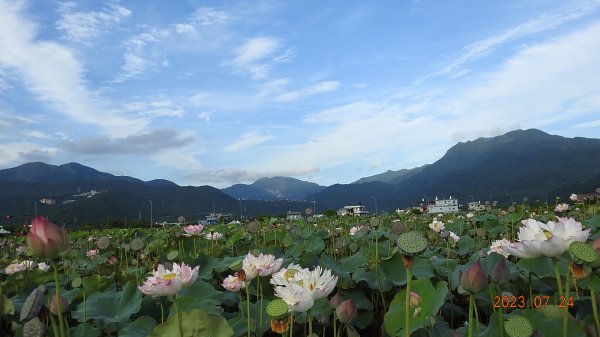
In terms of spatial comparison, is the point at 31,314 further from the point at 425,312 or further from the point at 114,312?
the point at 425,312

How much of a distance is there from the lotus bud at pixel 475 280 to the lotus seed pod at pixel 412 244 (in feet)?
0.76

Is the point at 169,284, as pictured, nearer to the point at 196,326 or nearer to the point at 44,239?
the point at 196,326

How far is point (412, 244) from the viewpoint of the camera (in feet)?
4.04

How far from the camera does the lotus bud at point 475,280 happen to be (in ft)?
4.38

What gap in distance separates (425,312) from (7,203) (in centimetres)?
19506

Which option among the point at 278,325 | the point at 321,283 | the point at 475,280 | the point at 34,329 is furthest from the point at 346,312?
the point at 34,329

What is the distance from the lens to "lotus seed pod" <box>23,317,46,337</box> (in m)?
1.32

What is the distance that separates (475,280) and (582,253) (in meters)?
0.33

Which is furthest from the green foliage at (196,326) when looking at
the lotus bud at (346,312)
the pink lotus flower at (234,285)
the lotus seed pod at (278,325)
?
the pink lotus flower at (234,285)

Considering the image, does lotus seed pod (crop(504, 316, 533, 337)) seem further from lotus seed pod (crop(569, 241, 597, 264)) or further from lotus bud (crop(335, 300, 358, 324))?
lotus bud (crop(335, 300, 358, 324))

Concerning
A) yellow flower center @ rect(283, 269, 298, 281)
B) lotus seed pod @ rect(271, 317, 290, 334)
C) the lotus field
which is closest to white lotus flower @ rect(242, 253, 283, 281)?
the lotus field

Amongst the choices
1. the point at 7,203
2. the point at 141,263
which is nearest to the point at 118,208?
the point at 7,203

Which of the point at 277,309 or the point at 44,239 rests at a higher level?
the point at 44,239

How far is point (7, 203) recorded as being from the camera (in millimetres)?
163250
